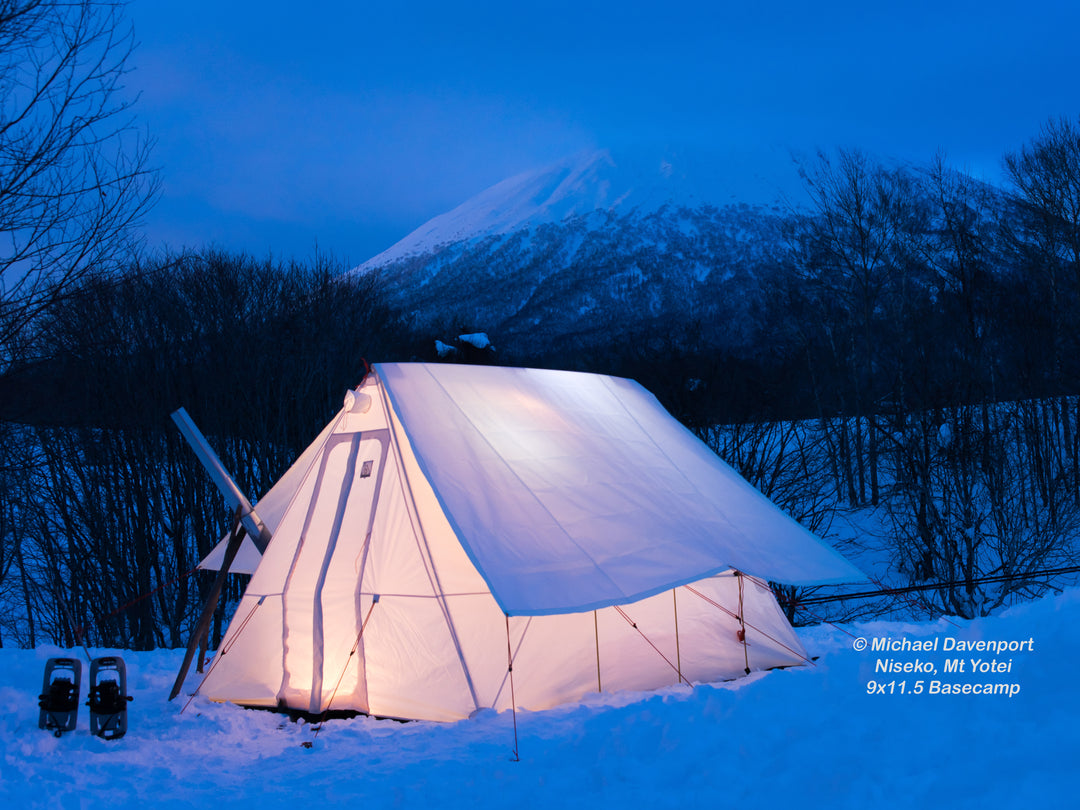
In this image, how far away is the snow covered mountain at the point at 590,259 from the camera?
119 ft

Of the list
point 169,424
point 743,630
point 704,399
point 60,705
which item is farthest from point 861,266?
point 60,705

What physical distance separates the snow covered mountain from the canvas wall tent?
18.5 m

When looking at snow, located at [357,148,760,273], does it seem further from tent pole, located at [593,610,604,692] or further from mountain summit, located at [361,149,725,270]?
tent pole, located at [593,610,604,692]

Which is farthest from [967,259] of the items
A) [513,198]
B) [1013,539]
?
[513,198]

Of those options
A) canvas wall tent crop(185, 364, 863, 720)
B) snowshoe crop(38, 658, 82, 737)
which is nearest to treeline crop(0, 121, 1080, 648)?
canvas wall tent crop(185, 364, 863, 720)

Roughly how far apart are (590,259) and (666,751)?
43.4m

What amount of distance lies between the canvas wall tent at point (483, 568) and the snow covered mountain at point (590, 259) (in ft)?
60.7

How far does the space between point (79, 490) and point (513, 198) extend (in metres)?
52.9

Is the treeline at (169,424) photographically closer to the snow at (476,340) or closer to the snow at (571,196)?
the snow at (476,340)

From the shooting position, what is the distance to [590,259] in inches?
1809

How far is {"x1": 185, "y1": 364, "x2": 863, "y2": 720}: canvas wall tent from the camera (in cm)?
518

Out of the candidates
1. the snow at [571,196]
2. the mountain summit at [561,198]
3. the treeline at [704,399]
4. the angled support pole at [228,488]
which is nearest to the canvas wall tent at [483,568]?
the angled support pole at [228,488]

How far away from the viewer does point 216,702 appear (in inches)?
227

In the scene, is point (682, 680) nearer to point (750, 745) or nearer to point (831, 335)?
point (750, 745)
